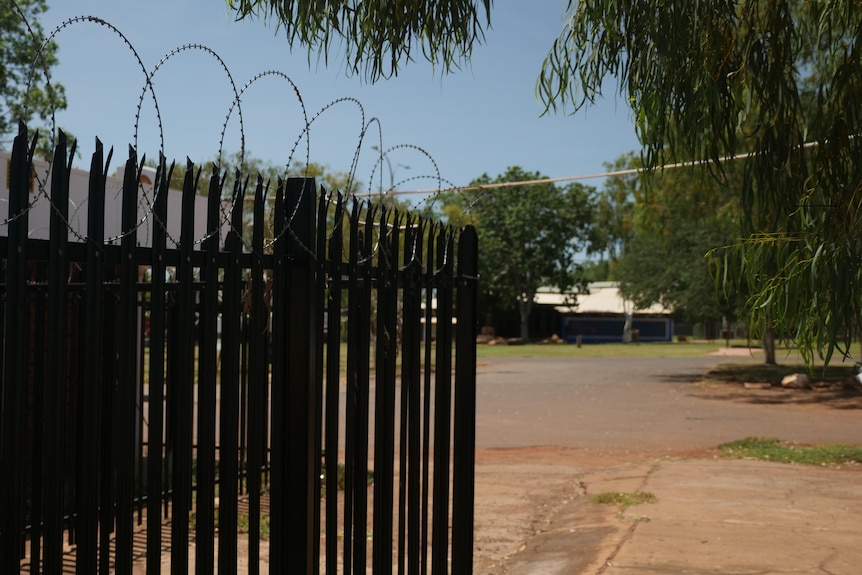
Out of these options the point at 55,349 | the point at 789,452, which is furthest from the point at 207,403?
the point at 789,452

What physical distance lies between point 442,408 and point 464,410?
12.8 inches

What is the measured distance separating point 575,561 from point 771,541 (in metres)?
1.57

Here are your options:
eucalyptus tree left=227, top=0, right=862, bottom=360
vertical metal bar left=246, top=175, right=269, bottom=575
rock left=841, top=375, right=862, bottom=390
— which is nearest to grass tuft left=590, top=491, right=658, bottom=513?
eucalyptus tree left=227, top=0, right=862, bottom=360

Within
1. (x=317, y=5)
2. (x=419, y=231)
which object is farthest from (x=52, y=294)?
(x=317, y=5)

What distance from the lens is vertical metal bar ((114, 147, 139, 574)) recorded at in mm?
2721

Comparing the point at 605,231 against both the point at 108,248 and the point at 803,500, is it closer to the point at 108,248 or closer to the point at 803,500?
the point at 803,500

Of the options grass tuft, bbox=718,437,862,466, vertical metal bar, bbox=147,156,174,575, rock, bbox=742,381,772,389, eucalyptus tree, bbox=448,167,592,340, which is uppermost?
eucalyptus tree, bbox=448,167,592,340

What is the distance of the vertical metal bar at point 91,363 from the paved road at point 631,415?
450 inches

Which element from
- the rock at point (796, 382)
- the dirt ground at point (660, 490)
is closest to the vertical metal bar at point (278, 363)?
the dirt ground at point (660, 490)

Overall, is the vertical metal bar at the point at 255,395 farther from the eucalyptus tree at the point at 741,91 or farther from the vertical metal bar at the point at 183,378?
the eucalyptus tree at the point at 741,91

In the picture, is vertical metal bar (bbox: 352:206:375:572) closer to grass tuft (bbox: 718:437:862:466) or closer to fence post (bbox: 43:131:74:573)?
fence post (bbox: 43:131:74:573)

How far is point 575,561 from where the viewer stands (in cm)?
689

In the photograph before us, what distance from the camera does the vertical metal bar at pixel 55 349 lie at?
8.28ft

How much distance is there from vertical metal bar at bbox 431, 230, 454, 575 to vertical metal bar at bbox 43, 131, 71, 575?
7.68ft
